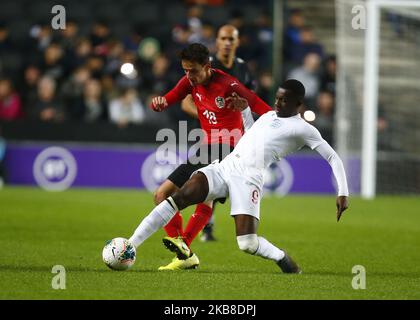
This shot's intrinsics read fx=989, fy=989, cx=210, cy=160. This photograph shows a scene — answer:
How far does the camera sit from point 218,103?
8.84 m

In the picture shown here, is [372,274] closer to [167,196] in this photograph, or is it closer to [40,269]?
[167,196]

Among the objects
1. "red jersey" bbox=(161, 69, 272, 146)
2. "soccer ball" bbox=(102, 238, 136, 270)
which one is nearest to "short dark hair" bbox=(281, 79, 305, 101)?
"red jersey" bbox=(161, 69, 272, 146)

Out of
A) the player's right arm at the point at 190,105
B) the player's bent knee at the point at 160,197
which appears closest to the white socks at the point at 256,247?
the player's bent knee at the point at 160,197

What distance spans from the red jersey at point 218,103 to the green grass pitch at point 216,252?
1.19 m

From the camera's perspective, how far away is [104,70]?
19812 mm

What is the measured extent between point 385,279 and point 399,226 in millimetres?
5392

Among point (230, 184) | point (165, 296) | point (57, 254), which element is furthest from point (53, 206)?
point (165, 296)

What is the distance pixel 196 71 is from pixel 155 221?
1400 mm

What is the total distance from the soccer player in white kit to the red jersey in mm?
530

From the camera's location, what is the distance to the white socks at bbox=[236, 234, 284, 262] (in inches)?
312

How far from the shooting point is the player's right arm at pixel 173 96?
344 inches

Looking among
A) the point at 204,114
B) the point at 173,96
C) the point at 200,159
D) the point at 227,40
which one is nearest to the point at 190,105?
the point at 204,114

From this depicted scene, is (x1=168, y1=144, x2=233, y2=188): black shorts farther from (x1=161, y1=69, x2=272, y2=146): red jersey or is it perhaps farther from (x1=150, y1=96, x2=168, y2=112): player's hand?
(x1=150, y1=96, x2=168, y2=112): player's hand

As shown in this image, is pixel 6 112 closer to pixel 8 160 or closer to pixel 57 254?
pixel 8 160
